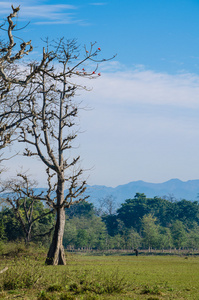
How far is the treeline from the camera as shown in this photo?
44500 mm

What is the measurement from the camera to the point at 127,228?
248ft

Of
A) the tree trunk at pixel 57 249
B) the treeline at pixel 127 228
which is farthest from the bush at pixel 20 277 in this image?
the treeline at pixel 127 228

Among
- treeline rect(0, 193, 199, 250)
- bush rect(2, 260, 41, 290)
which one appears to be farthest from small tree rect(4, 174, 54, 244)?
bush rect(2, 260, 41, 290)

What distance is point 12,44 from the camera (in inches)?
376

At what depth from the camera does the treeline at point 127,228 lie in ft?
146

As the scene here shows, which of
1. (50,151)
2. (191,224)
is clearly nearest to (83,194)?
(50,151)

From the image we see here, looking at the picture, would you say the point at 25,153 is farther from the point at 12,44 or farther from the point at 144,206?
the point at 144,206

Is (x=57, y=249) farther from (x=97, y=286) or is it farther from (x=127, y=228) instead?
(x=127, y=228)

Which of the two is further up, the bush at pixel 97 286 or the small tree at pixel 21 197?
the small tree at pixel 21 197

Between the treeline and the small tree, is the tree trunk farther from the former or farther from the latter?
the treeline

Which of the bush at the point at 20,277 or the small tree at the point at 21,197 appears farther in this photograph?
the small tree at the point at 21,197

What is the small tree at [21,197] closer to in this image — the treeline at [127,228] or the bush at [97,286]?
the treeline at [127,228]

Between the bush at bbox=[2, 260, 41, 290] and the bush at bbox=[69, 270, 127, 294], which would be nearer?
the bush at bbox=[69, 270, 127, 294]

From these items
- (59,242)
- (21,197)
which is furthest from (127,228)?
(59,242)
